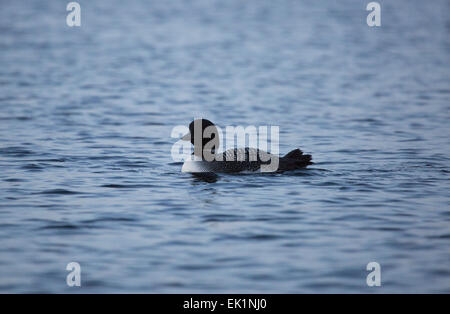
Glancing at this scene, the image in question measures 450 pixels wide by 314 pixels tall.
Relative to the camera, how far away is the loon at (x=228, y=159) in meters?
10.6

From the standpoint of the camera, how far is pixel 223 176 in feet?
35.4

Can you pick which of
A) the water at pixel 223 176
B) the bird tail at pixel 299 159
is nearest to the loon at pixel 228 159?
the bird tail at pixel 299 159

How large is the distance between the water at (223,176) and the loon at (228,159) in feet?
0.62

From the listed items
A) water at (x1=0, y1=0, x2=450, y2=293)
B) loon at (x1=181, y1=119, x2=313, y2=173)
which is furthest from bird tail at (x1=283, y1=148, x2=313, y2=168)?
water at (x1=0, y1=0, x2=450, y2=293)

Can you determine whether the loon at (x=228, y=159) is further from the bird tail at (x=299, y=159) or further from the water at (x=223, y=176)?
the water at (x=223, y=176)

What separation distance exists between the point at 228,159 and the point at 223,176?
26cm

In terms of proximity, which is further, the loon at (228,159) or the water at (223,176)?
the loon at (228,159)

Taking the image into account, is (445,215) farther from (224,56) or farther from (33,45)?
(33,45)

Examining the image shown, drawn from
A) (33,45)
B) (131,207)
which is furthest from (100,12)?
(131,207)

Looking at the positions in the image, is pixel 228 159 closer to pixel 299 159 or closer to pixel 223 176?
pixel 223 176

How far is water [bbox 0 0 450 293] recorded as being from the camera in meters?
7.09

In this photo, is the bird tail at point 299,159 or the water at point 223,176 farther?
the bird tail at point 299,159

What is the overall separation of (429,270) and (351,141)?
6.87 meters
